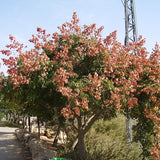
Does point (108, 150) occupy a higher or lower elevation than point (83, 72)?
lower

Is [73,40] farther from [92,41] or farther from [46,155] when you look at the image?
[46,155]

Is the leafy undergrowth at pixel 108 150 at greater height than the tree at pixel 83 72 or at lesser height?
lesser

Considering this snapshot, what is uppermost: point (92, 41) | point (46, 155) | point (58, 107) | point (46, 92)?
point (92, 41)

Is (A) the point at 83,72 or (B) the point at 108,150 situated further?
(B) the point at 108,150

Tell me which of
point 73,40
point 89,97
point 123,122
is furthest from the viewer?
point 123,122

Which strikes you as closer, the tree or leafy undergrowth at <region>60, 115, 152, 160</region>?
the tree

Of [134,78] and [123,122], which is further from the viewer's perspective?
[123,122]

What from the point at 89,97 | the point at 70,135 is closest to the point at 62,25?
the point at 89,97

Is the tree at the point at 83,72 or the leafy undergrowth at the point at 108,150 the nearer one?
the tree at the point at 83,72

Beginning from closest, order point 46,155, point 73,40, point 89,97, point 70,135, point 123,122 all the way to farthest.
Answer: point 89,97, point 73,40, point 46,155, point 70,135, point 123,122

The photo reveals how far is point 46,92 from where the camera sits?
4.65m

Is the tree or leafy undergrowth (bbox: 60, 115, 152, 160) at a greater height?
the tree

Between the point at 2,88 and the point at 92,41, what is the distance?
7.54ft

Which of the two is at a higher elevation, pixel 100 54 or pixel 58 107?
pixel 100 54
